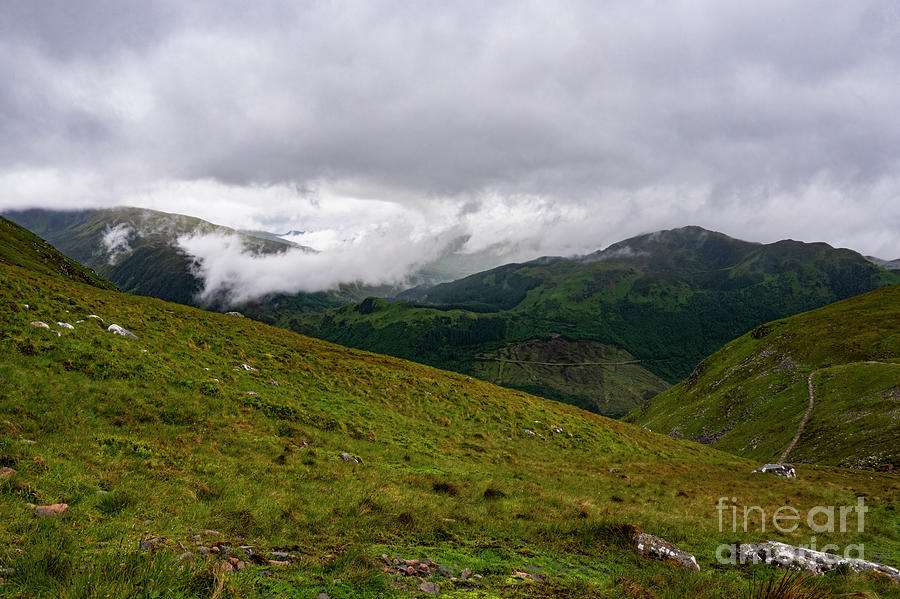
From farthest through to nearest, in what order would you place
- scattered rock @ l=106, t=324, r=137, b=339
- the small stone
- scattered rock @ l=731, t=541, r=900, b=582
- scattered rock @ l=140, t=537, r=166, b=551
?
scattered rock @ l=106, t=324, r=137, b=339 < scattered rock @ l=731, t=541, r=900, b=582 < the small stone < scattered rock @ l=140, t=537, r=166, b=551

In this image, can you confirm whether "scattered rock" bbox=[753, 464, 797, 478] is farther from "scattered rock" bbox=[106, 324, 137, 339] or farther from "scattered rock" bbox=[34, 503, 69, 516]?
"scattered rock" bbox=[106, 324, 137, 339]

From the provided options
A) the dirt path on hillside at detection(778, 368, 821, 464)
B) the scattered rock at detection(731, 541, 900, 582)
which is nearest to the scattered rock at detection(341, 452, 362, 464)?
the scattered rock at detection(731, 541, 900, 582)

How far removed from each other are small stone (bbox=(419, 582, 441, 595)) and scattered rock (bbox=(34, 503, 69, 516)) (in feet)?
27.4

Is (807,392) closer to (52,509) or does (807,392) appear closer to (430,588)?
(430,588)

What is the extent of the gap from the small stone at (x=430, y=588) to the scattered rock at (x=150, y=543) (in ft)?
18.1

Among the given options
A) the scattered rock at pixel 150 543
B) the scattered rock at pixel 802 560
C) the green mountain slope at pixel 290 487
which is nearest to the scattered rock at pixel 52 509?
the green mountain slope at pixel 290 487

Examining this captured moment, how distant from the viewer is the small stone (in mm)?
7801

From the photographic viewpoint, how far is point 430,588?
7.99 m

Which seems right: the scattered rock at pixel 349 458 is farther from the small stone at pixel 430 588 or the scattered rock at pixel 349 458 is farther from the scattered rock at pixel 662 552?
the scattered rock at pixel 662 552

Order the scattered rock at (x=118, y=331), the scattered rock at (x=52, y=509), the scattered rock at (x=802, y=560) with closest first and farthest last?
the scattered rock at (x=52, y=509) < the scattered rock at (x=802, y=560) < the scattered rock at (x=118, y=331)

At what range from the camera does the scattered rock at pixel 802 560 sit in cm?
1166

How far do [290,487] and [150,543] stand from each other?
652cm

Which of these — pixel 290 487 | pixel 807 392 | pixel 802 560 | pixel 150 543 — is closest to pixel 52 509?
pixel 150 543

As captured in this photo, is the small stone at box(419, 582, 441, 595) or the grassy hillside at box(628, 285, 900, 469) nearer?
the small stone at box(419, 582, 441, 595)
